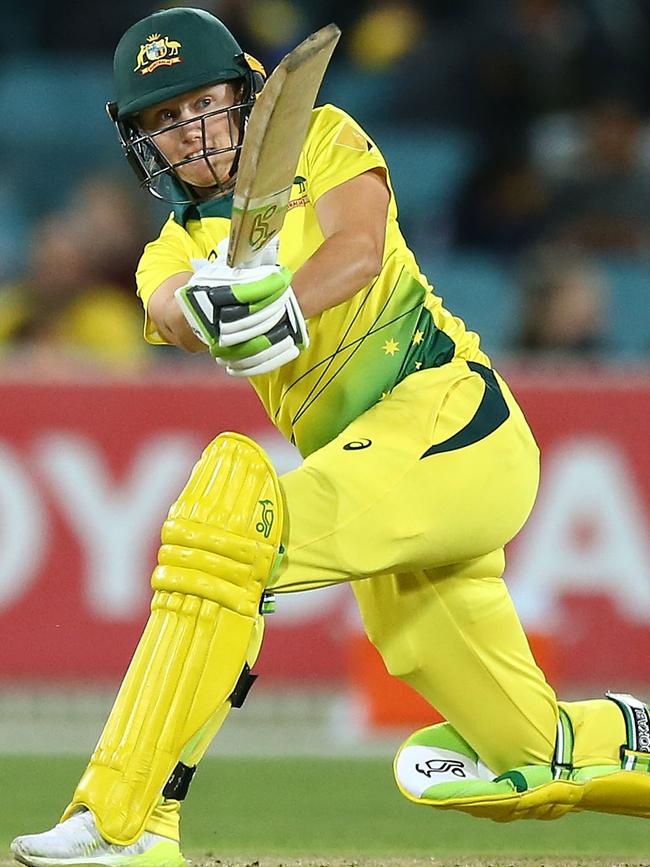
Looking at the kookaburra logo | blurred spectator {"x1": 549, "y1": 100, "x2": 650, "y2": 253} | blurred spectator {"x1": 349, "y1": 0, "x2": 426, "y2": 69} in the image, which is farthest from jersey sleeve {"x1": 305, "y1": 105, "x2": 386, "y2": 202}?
blurred spectator {"x1": 349, "y1": 0, "x2": 426, "y2": 69}

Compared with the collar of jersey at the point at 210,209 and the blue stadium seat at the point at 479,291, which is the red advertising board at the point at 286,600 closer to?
the blue stadium seat at the point at 479,291

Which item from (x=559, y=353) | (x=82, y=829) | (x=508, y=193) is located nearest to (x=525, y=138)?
(x=508, y=193)

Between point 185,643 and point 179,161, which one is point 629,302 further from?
point 185,643

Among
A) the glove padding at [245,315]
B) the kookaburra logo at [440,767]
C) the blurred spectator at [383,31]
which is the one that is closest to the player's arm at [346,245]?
the glove padding at [245,315]

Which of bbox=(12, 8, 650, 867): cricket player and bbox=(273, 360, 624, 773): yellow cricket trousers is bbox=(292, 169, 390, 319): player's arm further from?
bbox=(273, 360, 624, 773): yellow cricket trousers

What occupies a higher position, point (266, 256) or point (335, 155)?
point (335, 155)

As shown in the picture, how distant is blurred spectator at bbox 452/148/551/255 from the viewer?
26.4 ft

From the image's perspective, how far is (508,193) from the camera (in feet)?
26.7

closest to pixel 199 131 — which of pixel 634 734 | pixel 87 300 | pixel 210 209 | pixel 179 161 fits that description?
pixel 179 161

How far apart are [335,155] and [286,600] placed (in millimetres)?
3222

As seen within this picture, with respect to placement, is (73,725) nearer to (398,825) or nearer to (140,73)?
(398,825)

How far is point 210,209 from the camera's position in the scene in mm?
3354

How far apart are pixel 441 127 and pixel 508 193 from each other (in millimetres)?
540

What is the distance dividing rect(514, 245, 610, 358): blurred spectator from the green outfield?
2.26 m
